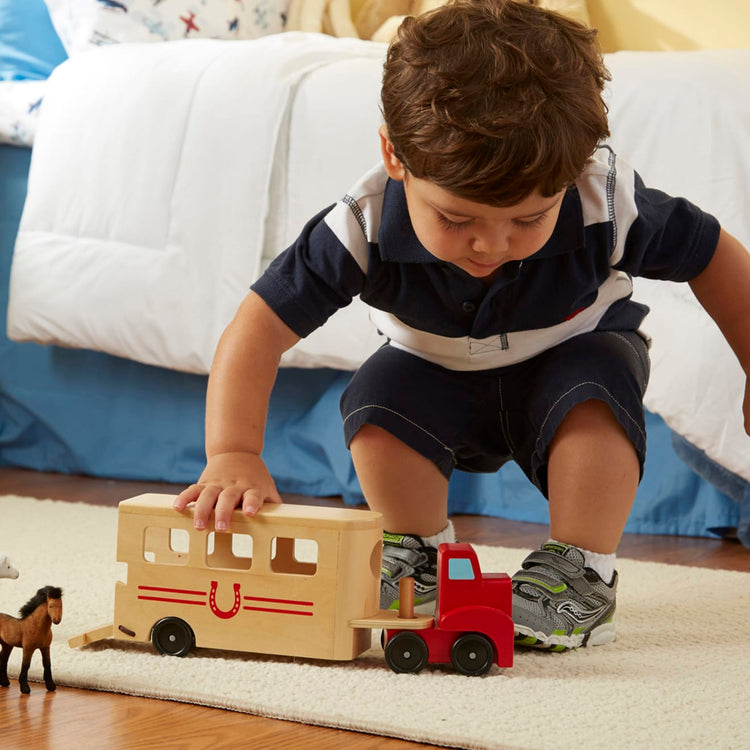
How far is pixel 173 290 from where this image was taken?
155cm

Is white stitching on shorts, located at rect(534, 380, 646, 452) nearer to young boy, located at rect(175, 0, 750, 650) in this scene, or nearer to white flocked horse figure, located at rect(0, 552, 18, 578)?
young boy, located at rect(175, 0, 750, 650)

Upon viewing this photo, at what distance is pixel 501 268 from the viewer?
88 centimetres

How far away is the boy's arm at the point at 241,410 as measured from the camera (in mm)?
789

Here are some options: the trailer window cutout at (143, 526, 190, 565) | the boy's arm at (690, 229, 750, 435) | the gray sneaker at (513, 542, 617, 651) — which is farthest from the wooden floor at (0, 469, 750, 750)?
the boy's arm at (690, 229, 750, 435)

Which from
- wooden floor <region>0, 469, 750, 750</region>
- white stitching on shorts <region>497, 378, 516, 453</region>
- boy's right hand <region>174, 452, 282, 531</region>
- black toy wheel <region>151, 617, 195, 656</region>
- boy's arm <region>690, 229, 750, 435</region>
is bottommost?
Result: wooden floor <region>0, 469, 750, 750</region>

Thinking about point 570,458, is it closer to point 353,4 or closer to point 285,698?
point 285,698

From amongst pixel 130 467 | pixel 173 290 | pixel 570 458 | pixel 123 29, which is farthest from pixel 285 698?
pixel 123 29

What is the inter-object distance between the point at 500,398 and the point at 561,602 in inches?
8.3

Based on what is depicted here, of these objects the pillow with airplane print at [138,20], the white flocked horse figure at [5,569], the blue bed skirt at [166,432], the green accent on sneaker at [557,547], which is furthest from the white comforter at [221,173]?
the white flocked horse figure at [5,569]

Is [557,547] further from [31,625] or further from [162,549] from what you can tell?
[31,625]

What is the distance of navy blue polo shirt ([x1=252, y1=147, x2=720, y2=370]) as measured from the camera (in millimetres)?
885

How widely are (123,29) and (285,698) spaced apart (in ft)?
5.02

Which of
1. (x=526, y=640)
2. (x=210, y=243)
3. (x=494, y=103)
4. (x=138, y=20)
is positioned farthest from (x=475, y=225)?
(x=138, y=20)

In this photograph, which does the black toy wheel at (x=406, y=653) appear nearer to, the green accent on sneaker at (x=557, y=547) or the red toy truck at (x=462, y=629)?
the red toy truck at (x=462, y=629)
